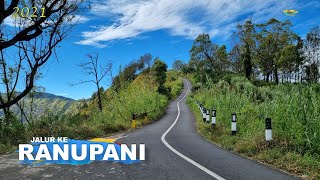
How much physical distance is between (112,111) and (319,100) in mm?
20314

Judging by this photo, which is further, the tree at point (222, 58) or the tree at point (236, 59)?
the tree at point (222, 58)

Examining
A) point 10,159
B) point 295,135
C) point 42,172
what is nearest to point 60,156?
point 10,159

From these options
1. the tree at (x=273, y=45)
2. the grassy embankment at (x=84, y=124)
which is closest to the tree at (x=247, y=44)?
the tree at (x=273, y=45)

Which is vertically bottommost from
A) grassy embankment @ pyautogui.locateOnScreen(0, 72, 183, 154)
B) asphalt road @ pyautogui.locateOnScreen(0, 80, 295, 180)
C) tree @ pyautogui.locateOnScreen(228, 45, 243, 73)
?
asphalt road @ pyautogui.locateOnScreen(0, 80, 295, 180)

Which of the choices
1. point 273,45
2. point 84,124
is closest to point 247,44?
point 273,45

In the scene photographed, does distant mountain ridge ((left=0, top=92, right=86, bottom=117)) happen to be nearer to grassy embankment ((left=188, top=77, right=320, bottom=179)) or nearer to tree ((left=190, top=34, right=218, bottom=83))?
grassy embankment ((left=188, top=77, right=320, bottom=179))

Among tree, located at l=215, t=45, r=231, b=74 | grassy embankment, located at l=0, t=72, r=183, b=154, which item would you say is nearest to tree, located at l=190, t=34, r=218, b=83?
tree, located at l=215, t=45, r=231, b=74

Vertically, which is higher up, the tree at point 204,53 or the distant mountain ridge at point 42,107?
the tree at point 204,53

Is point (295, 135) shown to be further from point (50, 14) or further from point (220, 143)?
point (50, 14)

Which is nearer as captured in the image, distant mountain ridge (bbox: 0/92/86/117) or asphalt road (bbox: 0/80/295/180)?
asphalt road (bbox: 0/80/295/180)

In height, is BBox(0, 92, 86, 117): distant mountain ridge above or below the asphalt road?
above

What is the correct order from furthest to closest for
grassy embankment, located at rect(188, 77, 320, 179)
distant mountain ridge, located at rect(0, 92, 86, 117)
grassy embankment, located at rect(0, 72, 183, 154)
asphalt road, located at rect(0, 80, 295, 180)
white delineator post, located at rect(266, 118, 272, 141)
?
distant mountain ridge, located at rect(0, 92, 86, 117), grassy embankment, located at rect(0, 72, 183, 154), white delineator post, located at rect(266, 118, 272, 141), grassy embankment, located at rect(188, 77, 320, 179), asphalt road, located at rect(0, 80, 295, 180)

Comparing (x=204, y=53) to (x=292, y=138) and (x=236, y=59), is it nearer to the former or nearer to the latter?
(x=236, y=59)

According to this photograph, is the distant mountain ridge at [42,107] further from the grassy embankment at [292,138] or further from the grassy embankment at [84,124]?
the grassy embankment at [292,138]
